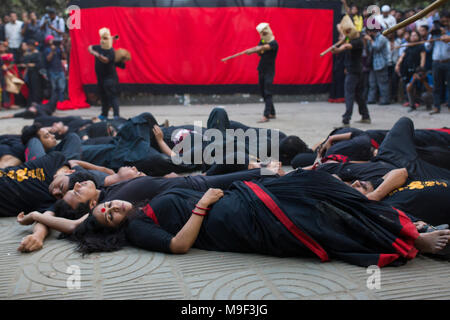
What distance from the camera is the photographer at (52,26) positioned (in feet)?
34.1

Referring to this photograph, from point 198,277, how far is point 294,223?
1.97 ft

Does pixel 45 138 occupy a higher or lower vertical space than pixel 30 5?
lower

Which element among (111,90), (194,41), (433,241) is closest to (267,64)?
(111,90)

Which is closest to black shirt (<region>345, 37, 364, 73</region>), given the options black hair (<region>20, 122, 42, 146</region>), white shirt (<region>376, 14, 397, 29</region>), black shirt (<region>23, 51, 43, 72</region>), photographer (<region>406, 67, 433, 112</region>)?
photographer (<region>406, 67, 433, 112</region>)

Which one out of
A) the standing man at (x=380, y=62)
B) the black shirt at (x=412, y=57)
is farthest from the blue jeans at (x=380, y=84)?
the black shirt at (x=412, y=57)

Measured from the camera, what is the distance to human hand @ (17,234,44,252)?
271cm

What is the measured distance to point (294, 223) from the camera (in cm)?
239

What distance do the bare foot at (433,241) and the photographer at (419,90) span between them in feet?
23.9

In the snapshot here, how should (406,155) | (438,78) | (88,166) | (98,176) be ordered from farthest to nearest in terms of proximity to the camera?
(438,78) → (88,166) → (98,176) → (406,155)

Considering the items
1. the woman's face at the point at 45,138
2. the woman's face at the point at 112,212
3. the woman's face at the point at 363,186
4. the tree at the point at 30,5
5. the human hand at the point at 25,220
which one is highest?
the tree at the point at 30,5

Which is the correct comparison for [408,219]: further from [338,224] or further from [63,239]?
[63,239]

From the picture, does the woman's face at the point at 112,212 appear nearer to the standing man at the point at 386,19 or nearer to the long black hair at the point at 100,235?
the long black hair at the point at 100,235

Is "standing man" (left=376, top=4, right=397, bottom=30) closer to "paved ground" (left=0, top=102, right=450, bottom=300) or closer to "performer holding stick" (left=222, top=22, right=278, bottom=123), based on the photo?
"performer holding stick" (left=222, top=22, right=278, bottom=123)

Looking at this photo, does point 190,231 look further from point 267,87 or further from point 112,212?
point 267,87
